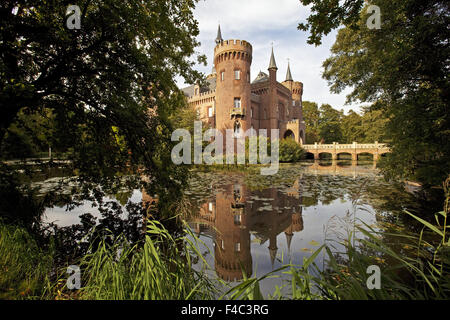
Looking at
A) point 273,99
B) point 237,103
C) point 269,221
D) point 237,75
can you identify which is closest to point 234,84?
point 237,75

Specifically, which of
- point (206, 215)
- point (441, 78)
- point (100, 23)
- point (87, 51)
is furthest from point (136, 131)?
point (441, 78)

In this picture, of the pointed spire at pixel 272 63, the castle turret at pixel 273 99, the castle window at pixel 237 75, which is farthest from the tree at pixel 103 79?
the pointed spire at pixel 272 63

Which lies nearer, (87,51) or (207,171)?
(87,51)

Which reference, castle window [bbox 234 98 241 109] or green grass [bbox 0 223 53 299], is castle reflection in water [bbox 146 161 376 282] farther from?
castle window [bbox 234 98 241 109]

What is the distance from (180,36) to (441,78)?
6426 mm

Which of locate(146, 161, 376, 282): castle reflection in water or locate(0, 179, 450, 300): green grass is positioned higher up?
Result: locate(0, 179, 450, 300): green grass

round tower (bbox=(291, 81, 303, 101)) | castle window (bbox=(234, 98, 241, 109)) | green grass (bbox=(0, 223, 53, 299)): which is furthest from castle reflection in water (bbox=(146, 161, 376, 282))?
round tower (bbox=(291, 81, 303, 101))

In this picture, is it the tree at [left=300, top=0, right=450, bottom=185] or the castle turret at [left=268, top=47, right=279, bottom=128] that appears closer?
the tree at [left=300, top=0, right=450, bottom=185]

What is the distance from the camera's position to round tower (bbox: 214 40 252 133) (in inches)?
1041

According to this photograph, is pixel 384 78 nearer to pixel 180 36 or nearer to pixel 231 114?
pixel 180 36

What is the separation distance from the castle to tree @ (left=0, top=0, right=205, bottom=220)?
1632cm

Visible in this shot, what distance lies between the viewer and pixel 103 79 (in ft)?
12.9
